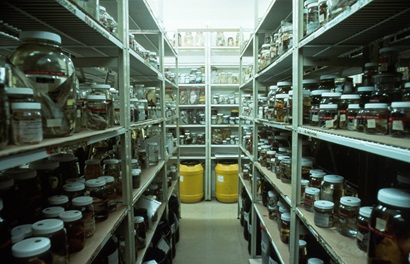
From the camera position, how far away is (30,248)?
2.31ft

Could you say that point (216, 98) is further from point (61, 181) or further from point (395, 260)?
point (395, 260)

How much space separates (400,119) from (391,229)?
0.31m

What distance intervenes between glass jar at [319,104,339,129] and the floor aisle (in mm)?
2042

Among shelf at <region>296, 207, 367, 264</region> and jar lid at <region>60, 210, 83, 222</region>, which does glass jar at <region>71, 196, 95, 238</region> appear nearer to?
jar lid at <region>60, 210, 83, 222</region>

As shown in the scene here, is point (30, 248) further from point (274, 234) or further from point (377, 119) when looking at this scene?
point (274, 234)

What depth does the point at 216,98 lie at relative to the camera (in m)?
4.73

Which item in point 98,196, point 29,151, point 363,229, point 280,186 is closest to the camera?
point 29,151

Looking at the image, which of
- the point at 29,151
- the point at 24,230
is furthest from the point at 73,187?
the point at 29,151

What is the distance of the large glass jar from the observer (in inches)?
32.6

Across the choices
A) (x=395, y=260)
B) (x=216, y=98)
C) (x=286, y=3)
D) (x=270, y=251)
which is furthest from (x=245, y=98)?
(x=395, y=260)

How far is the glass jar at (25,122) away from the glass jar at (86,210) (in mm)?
472

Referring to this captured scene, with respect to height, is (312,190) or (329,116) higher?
(329,116)

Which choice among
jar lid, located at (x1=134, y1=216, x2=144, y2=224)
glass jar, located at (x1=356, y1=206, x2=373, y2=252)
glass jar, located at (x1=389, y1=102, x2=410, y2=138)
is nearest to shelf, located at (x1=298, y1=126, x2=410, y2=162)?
glass jar, located at (x1=389, y1=102, x2=410, y2=138)

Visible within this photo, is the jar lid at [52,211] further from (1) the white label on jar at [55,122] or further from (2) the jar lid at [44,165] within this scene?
(1) the white label on jar at [55,122]
